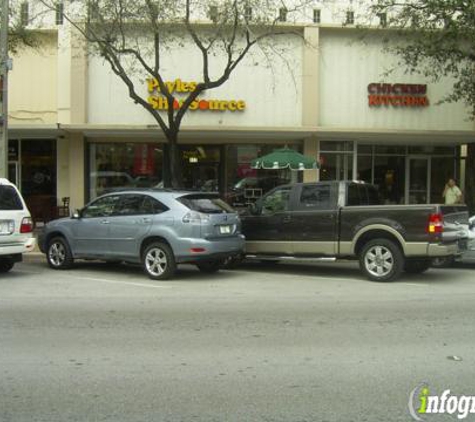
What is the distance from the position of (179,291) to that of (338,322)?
322 cm

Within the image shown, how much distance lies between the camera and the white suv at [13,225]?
442 inches

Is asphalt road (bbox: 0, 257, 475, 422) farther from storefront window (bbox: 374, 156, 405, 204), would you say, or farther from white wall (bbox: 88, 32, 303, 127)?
storefront window (bbox: 374, 156, 405, 204)

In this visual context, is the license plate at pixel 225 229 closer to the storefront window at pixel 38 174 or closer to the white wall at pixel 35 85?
the white wall at pixel 35 85

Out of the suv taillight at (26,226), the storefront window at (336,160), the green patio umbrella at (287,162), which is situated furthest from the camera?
the storefront window at (336,160)


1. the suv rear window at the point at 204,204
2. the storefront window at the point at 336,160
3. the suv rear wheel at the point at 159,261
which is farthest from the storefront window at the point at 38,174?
the suv rear window at the point at 204,204

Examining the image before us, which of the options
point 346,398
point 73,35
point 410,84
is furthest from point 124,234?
point 410,84

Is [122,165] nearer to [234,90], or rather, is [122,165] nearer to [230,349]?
[234,90]

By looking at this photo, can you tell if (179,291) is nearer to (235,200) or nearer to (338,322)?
(338,322)

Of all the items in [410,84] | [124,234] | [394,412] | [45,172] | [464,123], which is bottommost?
[394,412]

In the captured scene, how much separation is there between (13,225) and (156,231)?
2.64m

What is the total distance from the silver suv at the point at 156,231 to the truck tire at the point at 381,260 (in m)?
2.33

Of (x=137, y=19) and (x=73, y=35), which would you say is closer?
(x=137, y=19)

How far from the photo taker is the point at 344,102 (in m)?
20.2

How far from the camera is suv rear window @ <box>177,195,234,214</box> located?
11227mm
